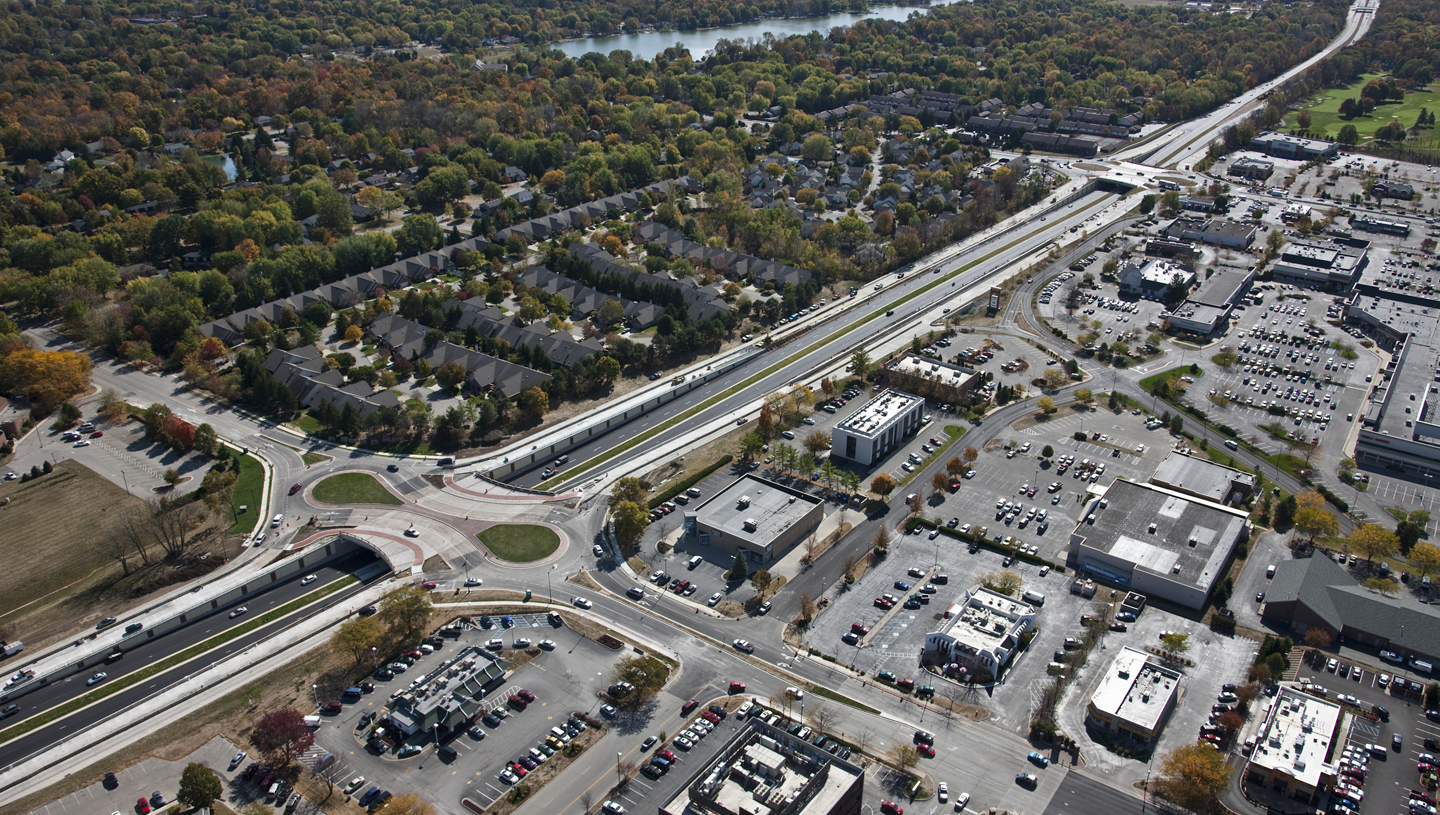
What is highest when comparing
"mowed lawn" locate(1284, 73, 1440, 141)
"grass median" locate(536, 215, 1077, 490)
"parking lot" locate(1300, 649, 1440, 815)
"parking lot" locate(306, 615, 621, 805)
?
"mowed lawn" locate(1284, 73, 1440, 141)

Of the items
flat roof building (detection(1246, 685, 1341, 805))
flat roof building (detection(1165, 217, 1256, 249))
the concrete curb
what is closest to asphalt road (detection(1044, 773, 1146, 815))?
flat roof building (detection(1246, 685, 1341, 805))

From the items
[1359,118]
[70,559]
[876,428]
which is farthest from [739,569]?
[1359,118]

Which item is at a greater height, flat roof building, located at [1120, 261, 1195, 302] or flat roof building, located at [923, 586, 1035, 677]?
flat roof building, located at [1120, 261, 1195, 302]

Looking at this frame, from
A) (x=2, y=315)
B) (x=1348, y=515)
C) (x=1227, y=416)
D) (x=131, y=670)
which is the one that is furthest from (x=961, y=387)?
(x=2, y=315)

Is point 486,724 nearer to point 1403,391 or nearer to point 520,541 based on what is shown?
point 520,541

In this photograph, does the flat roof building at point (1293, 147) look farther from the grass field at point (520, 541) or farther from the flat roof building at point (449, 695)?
the flat roof building at point (449, 695)

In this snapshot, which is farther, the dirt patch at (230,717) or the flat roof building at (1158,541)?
the flat roof building at (1158,541)

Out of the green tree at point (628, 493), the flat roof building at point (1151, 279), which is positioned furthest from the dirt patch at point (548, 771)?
the flat roof building at point (1151, 279)

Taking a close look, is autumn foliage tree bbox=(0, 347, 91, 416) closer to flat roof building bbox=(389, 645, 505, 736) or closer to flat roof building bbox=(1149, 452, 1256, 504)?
flat roof building bbox=(389, 645, 505, 736)
